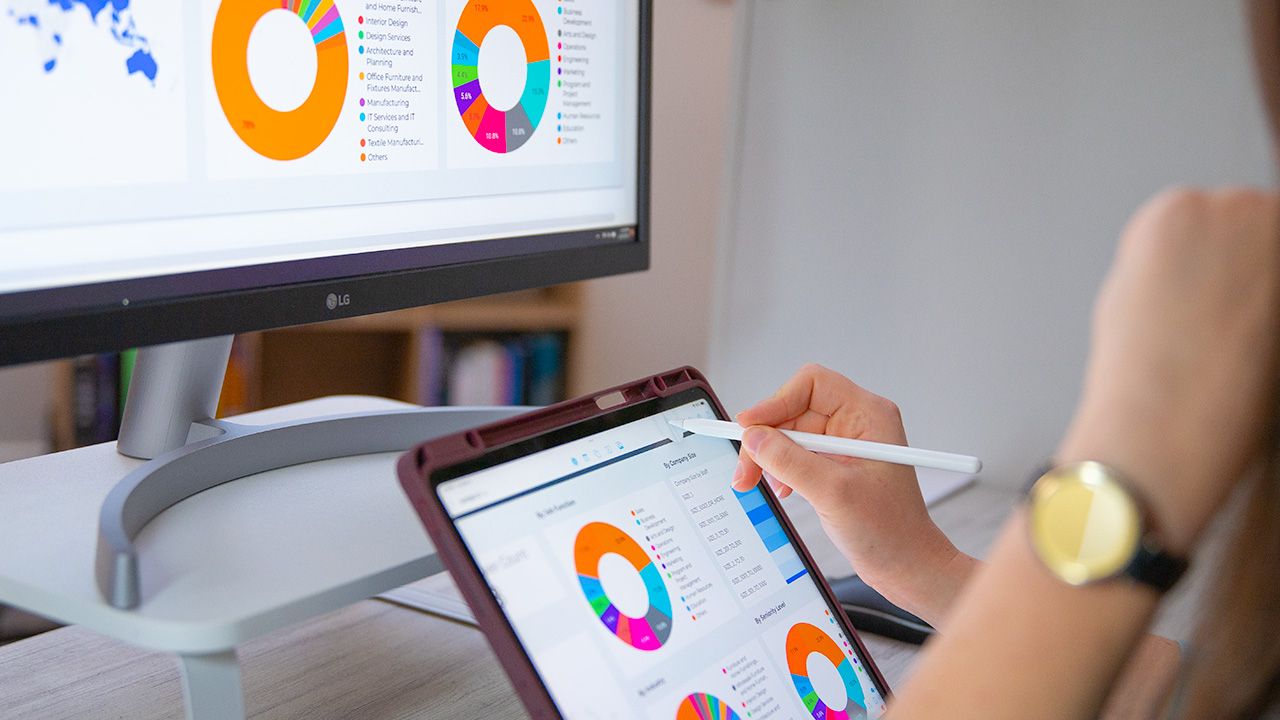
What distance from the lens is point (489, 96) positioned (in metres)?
0.60

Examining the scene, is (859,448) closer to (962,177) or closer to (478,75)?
(478,75)

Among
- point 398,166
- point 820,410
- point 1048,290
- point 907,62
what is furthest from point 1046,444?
point 398,166

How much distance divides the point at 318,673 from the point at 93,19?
383 mm

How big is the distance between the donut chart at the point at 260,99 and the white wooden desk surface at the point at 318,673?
31 centimetres

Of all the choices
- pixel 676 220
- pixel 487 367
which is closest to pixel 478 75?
pixel 487 367

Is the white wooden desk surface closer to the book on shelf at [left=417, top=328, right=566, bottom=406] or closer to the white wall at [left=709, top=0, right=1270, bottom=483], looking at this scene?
the white wall at [left=709, top=0, right=1270, bottom=483]

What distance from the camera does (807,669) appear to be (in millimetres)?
504

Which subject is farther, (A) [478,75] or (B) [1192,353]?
(A) [478,75]

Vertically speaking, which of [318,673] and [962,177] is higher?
[962,177]

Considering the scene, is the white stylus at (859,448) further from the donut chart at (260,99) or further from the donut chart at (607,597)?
the donut chart at (260,99)

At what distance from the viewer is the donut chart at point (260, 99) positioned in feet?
1.54

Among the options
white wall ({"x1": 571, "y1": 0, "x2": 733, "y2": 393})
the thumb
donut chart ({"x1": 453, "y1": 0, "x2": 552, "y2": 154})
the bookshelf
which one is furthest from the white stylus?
white wall ({"x1": 571, "y1": 0, "x2": 733, "y2": 393})

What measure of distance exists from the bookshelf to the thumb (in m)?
1.56

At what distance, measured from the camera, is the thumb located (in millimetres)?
521
